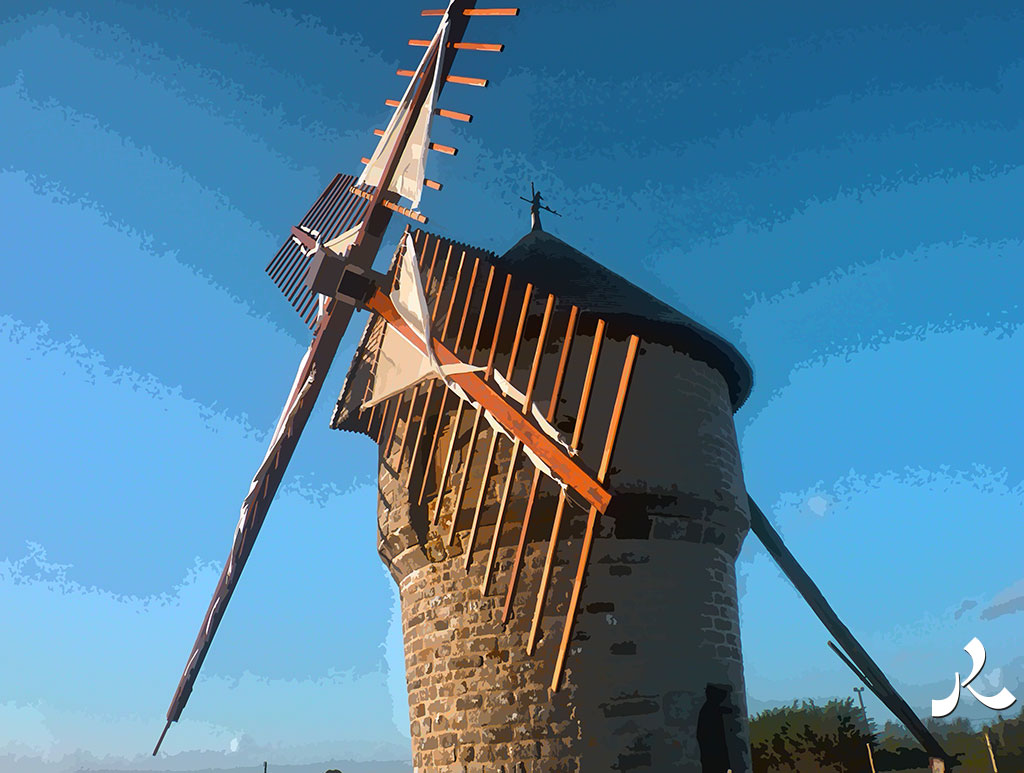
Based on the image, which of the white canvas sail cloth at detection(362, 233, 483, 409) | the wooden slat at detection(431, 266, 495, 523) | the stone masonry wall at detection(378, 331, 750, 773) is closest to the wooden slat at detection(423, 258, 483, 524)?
the wooden slat at detection(431, 266, 495, 523)

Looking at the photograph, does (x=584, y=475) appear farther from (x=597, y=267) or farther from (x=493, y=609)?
(x=597, y=267)

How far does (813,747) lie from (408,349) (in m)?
15.4

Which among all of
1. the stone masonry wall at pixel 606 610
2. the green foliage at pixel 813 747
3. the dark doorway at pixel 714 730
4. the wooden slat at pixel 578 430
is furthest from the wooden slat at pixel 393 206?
the green foliage at pixel 813 747

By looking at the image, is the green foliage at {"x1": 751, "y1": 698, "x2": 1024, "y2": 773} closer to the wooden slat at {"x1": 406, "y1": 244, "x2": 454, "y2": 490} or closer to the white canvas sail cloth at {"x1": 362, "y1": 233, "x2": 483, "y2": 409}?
A: the wooden slat at {"x1": 406, "y1": 244, "x2": 454, "y2": 490}

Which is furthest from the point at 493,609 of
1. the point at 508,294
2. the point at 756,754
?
the point at 756,754

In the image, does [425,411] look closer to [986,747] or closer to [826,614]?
[826,614]

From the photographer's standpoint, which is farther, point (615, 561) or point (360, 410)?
point (360, 410)

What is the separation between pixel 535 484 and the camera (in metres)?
5.66

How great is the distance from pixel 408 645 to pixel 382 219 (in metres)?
4.63

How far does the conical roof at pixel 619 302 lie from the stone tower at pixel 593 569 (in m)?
0.03

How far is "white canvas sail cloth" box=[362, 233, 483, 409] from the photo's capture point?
6629mm

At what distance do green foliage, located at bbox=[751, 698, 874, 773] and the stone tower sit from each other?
447 inches

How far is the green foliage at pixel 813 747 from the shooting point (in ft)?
53.9

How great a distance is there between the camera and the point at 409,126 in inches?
317
